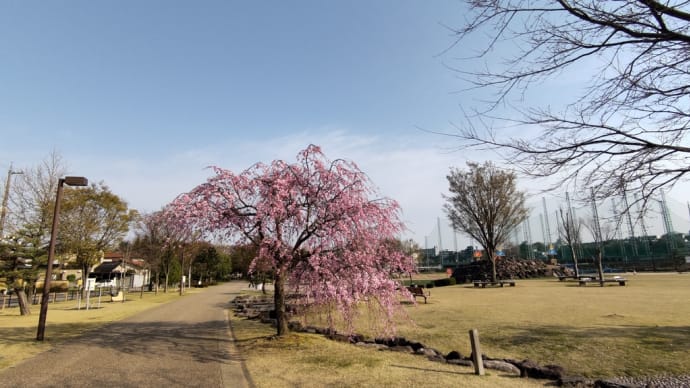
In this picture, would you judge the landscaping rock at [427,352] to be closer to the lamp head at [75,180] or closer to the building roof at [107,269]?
the lamp head at [75,180]

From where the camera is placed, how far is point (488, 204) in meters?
31.9

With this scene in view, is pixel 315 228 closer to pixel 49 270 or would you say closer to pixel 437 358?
pixel 437 358

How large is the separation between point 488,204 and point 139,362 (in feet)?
97.7

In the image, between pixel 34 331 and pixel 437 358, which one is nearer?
pixel 437 358

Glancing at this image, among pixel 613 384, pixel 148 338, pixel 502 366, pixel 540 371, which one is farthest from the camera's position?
pixel 148 338

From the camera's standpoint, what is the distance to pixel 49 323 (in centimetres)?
1443

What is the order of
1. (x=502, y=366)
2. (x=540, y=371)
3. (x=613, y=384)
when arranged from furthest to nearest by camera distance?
(x=502, y=366) → (x=540, y=371) → (x=613, y=384)

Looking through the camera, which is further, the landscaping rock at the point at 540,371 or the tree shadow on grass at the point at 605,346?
the tree shadow on grass at the point at 605,346

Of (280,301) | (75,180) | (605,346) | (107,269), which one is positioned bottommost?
(605,346)

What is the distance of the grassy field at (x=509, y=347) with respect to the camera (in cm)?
662

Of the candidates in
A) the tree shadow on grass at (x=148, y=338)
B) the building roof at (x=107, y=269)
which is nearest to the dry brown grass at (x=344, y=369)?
the tree shadow on grass at (x=148, y=338)

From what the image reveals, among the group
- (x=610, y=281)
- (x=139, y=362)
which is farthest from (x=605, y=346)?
(x=610, y=281)

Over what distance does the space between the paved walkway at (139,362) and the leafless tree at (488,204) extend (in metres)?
26.0

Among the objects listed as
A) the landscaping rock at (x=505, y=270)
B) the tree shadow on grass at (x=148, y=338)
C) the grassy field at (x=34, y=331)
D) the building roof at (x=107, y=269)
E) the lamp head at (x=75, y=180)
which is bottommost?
the tree shadow on grass at (x=148, y=338)
